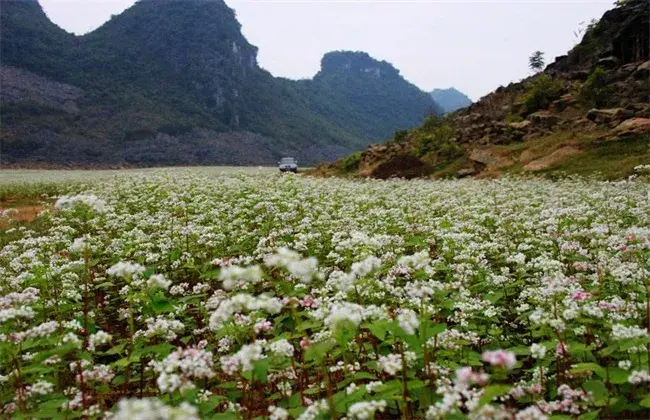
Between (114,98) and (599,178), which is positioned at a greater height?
(114,98)

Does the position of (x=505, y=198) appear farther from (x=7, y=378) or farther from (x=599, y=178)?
(x=7, y=378)

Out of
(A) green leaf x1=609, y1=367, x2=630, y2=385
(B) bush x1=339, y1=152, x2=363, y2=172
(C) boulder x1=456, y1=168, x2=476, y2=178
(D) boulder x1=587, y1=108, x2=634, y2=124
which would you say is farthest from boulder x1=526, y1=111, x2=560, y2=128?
(A) green leaf x1=609, y1=367, x2=630, y2=385

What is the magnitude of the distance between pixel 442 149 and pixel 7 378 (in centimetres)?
3792

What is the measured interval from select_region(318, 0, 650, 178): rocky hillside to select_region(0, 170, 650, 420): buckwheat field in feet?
62.7

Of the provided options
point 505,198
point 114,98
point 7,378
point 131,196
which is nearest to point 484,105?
point 505,198

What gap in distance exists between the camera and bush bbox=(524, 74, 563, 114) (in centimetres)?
3959

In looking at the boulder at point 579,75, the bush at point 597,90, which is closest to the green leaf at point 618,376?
the bush at point 597,90

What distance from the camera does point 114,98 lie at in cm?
13762

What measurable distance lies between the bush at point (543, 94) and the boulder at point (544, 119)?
89.6 inches

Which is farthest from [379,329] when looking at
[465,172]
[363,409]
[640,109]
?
[640,109]

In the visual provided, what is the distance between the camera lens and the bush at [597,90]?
115 ft

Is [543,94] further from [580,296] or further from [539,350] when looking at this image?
[539,350]

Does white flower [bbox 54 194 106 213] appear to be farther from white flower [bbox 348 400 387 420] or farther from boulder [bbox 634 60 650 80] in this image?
boulder [bbox 634 60 650 80]

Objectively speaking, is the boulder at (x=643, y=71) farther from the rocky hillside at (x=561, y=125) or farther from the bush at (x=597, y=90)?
the bush at (x=597, y=90)
